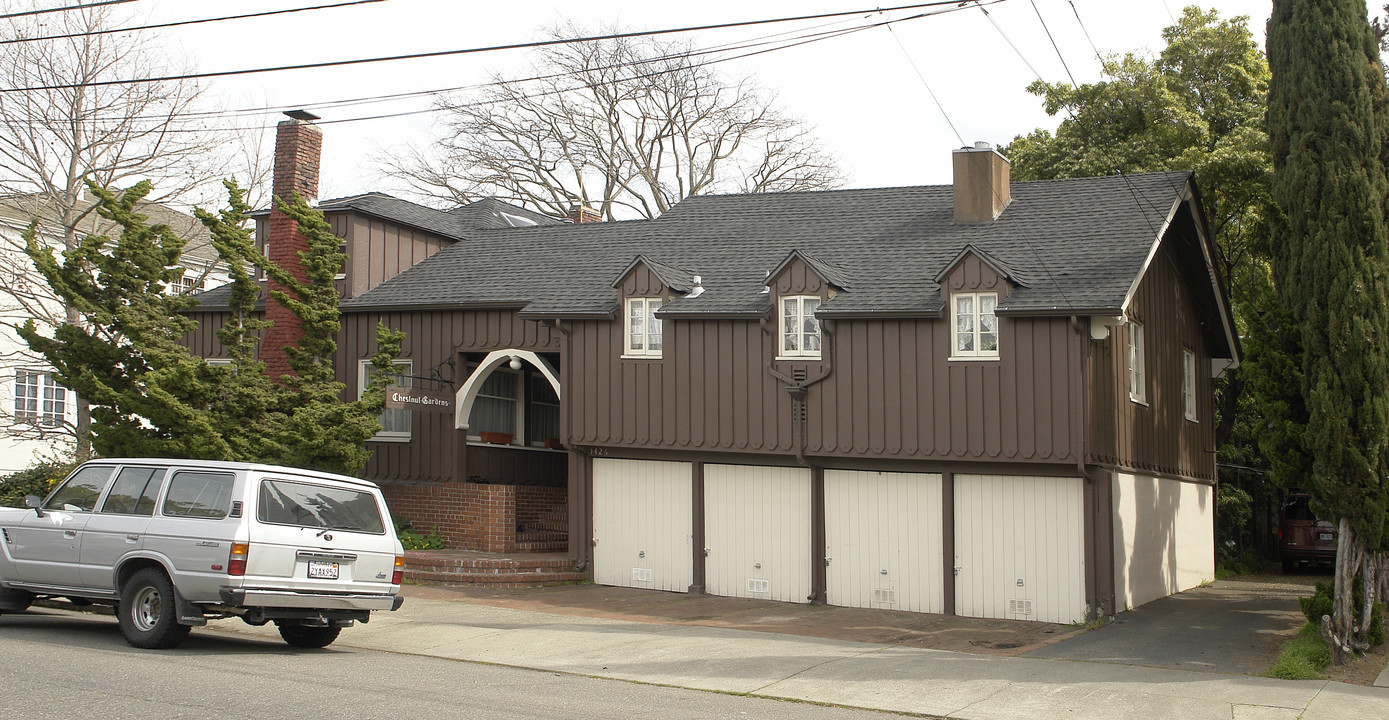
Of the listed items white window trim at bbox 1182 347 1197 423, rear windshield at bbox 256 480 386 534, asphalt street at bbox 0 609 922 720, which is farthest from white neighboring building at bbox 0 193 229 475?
white window trim at bbox 1182 347 1197 423

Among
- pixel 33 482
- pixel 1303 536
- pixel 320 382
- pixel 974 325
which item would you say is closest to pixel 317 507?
pixel 320 382

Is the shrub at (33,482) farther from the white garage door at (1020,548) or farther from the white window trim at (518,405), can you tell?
the white garage door at (1020,548)

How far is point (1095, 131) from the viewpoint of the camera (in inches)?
1046

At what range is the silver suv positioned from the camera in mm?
10422

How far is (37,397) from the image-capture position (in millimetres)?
30219

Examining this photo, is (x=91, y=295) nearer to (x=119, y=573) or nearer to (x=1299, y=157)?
(x=119, y=573)

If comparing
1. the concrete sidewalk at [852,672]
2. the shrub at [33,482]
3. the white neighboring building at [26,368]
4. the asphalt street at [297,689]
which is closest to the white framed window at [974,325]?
the concrete sidewalk at [852,672]

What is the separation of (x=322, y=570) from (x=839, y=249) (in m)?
10.4

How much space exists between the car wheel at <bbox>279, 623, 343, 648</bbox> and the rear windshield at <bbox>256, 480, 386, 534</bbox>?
1.19 m

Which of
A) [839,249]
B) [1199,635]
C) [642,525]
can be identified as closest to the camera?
[1199,635]

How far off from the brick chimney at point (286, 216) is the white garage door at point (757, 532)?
24.8 ft

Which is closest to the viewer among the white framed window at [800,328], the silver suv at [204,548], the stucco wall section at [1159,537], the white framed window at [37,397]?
the silver suv at [204,548]

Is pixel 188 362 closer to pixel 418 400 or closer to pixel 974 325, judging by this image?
pixel 418 400

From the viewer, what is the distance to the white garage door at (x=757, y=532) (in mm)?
17094
